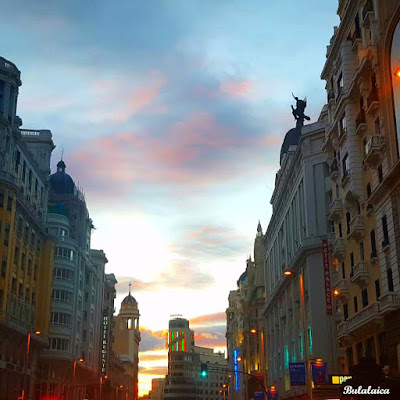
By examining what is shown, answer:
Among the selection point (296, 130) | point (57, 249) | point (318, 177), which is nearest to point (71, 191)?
point (57, 249)

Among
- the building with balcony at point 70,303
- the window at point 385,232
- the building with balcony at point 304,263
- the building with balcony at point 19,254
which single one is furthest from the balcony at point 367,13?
the building with balcony at point 70,303

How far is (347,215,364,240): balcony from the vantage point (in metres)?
42.8

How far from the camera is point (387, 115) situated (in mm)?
37688

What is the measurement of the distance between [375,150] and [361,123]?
447 centimetres

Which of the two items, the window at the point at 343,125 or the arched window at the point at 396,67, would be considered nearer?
the arched window at the point at 396,67

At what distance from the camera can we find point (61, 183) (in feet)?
374

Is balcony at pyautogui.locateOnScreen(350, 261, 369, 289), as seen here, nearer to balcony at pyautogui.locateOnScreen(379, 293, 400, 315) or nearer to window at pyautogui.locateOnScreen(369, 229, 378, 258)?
window at pyautogui.locateOnScreen(369, 229, 378, 258)

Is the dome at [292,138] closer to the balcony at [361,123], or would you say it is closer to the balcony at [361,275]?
the balcony at [361,123]

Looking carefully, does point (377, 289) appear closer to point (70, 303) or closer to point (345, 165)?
point (345, 165)

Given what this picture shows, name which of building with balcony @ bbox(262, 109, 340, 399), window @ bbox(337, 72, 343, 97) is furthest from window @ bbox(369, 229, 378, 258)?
window @ bbox(337, 72, 343, 97)

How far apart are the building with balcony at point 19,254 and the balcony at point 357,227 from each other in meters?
38.3

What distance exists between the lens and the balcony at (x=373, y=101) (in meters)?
39.7

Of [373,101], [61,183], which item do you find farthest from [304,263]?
[61,183]

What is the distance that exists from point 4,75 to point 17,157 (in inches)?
379
